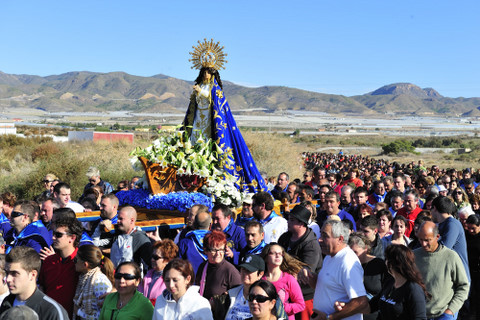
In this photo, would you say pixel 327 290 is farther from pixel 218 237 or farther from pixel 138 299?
pixel 138 299

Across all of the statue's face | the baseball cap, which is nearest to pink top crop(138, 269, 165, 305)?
the baseball cap

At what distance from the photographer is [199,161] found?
8.68 metres

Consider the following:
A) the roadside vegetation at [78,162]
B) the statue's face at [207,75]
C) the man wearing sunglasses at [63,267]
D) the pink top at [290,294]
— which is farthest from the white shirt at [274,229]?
the roadside vegetation at [78,162]

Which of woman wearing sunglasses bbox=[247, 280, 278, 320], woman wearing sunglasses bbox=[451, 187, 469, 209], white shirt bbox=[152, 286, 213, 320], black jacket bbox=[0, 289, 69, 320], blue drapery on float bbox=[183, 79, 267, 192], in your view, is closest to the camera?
black jacket bbox=[0, 289, 69, 320]

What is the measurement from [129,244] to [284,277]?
1853 mm

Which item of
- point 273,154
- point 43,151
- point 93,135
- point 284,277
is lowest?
point 93,135

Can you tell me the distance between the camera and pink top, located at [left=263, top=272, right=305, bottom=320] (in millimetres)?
4801

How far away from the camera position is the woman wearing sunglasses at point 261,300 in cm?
426

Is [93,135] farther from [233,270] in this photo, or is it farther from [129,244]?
[233,270]

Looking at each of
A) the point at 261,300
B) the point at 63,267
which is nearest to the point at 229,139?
the point at 63,267

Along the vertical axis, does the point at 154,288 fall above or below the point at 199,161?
below

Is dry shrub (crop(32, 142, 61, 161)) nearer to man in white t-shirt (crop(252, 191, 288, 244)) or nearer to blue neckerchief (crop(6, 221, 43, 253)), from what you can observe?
blue neckerchief (crop(6, 221, 43, 253))

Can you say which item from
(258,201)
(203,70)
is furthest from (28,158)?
(258,201)

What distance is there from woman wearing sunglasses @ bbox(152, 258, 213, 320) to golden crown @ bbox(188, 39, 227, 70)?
5222 millimetres
